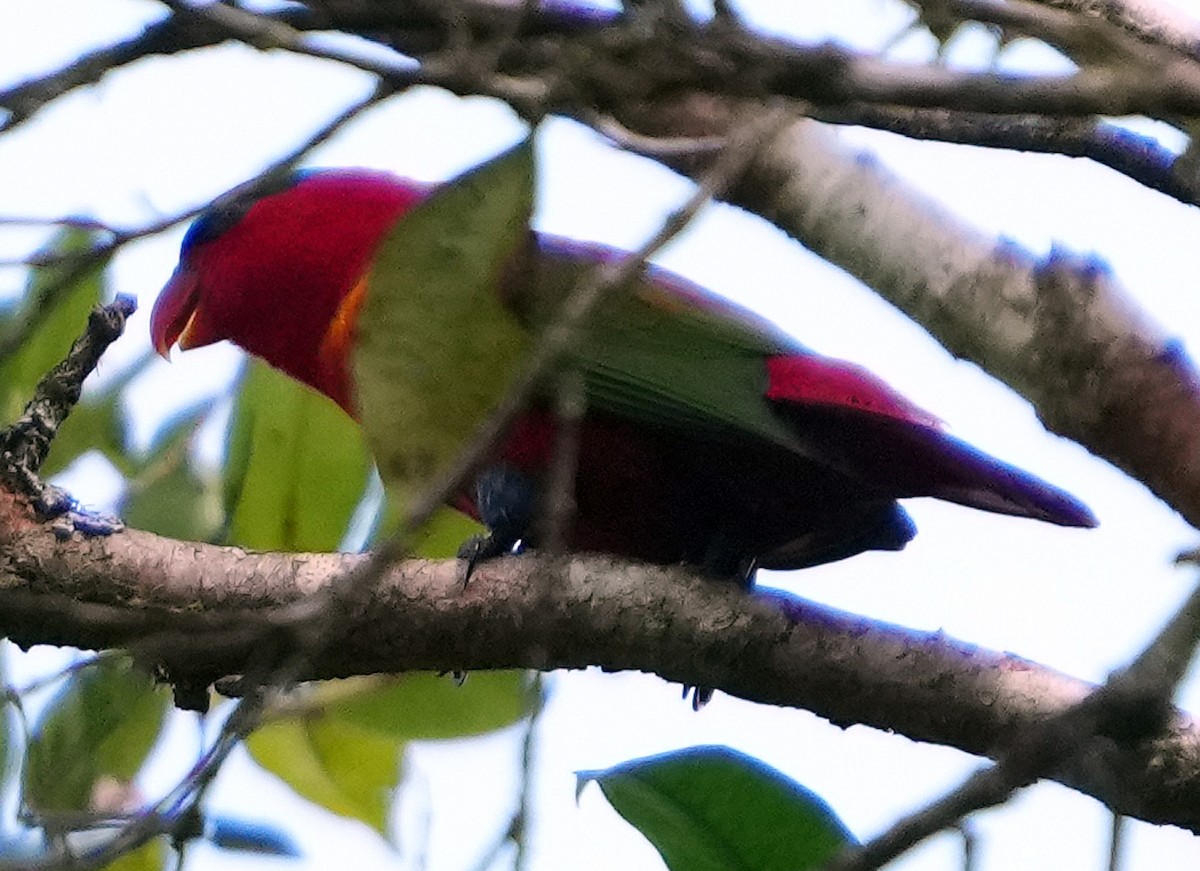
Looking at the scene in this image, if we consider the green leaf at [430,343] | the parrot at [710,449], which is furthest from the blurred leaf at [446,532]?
the green leaf at [430,343]

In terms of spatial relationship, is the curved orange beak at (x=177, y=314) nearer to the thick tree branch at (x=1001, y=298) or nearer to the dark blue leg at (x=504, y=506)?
the dark blue leg at (x=504, y=506)

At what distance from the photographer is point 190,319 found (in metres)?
2.72

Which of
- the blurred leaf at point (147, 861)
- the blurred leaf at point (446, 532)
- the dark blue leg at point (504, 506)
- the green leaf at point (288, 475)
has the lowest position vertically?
the blurred leaf at point (147, 861)

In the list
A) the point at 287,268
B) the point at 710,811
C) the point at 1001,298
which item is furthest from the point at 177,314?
the point at 1001,298

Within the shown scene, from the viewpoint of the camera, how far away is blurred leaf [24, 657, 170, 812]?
183 cm

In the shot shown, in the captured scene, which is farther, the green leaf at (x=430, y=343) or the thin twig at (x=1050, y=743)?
the green leaf at (x=430, y=343)

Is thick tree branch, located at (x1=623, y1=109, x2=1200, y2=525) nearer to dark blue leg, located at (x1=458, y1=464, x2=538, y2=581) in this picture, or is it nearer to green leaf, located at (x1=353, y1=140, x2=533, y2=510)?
green leaf, located at (x1=353, y1=140, x2=533, y2=510)

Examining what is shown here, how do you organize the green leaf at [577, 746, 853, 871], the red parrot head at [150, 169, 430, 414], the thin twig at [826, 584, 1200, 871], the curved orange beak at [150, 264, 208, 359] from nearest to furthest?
the thin twig at [826, 584, 1200, 871]
the green leaf at [577, 746, 853, 871]
the red parrot head at [150, 169, 430, 414]
the curved orange beak at [150, 264, 208, 359]

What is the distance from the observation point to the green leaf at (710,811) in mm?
1535

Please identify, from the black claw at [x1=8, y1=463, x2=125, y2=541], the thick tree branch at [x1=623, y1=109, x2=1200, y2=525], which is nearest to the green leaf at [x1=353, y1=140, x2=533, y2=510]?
the thick tree branch at [x1=623, y1=109, x2=1200, y2=525]

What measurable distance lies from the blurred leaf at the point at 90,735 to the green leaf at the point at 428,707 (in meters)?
0.25

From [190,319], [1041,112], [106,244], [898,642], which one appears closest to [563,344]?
[1041,112]

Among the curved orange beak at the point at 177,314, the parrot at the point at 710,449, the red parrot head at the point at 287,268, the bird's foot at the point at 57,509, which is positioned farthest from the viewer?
the curved orange beak at the point at 177,314

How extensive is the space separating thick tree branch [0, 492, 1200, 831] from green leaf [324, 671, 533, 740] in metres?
0.27
